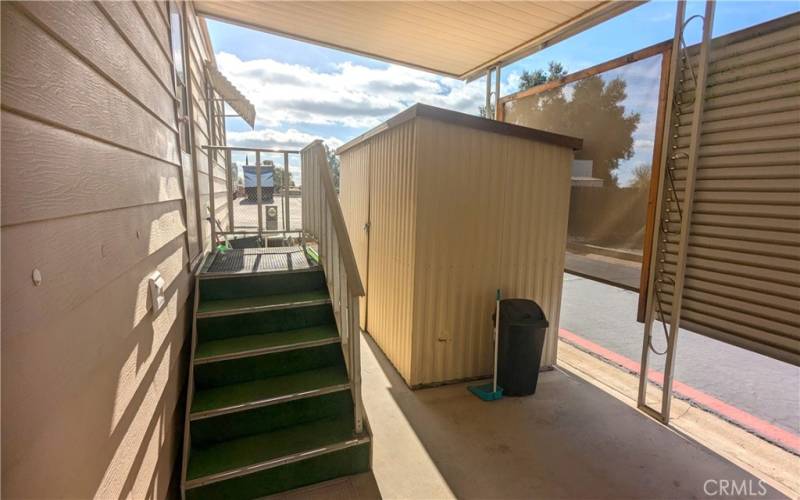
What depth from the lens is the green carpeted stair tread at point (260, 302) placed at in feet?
8.60

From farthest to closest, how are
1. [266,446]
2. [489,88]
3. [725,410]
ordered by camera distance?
[489,88] < [725,410] < [266,446]

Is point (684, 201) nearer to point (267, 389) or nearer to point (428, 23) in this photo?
Result: point (428, 23)

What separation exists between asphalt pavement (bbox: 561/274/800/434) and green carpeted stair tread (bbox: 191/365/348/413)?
320 centimetres

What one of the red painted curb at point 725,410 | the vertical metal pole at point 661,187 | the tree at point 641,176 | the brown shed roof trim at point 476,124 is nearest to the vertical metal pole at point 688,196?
the vertical metal pole at point 661,187

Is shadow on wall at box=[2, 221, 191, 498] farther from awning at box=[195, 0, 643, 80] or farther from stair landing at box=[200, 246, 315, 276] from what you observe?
A: awning at box=[195, 0, 643, 80]

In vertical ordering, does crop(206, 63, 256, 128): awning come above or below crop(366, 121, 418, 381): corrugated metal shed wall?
above

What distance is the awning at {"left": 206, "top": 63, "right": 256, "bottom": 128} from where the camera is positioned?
15.8 feet

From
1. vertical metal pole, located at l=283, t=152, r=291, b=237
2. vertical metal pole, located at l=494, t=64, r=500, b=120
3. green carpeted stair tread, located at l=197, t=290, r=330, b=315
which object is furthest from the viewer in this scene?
vertical metal pole, located at l=494, t=64, r=500, b=120

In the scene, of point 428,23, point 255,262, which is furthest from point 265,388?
point 428,23

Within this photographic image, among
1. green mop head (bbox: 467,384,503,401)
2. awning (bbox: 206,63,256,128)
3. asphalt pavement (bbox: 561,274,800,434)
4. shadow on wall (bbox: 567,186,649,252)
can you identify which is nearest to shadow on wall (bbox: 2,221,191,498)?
green mop head (bbox: 467,384,503,401)

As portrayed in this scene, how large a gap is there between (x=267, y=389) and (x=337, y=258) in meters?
0.94

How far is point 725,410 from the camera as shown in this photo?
3.05 metres

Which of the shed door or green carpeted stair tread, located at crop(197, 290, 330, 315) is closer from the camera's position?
green carpeted stair tread, located at crop(197, 290, 330, 315)

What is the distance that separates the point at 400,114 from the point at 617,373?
335 centimetres
